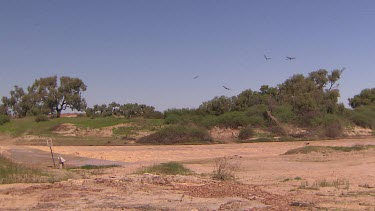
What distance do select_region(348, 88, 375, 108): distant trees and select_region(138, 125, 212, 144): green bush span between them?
42.0 meters

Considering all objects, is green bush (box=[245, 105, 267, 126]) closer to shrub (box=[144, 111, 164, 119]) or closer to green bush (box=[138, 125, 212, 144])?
green bush (box=[138, 125, 212, 144])

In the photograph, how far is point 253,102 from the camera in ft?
221

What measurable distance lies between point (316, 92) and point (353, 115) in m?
5.73

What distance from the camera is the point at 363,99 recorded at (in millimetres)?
85375

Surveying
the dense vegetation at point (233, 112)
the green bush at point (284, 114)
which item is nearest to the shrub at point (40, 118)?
the dense vegetation at point (233, 112)

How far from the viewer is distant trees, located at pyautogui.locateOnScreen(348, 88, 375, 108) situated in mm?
84188

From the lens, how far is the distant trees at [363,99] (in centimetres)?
8419

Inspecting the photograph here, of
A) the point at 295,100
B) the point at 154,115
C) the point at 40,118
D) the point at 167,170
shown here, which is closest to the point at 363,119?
the point at 295,100

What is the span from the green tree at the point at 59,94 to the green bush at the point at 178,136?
98.2ft

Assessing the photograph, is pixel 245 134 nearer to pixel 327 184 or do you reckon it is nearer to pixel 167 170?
Result: pixel 167 170

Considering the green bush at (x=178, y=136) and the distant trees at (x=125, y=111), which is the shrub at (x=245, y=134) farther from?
the distant trees at (x=125, y=111)

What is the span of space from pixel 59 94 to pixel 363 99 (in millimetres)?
48862

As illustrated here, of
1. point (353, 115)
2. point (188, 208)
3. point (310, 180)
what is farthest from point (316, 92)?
point (188, 208)

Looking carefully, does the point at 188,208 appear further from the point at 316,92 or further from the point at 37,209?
the point at 316,92
